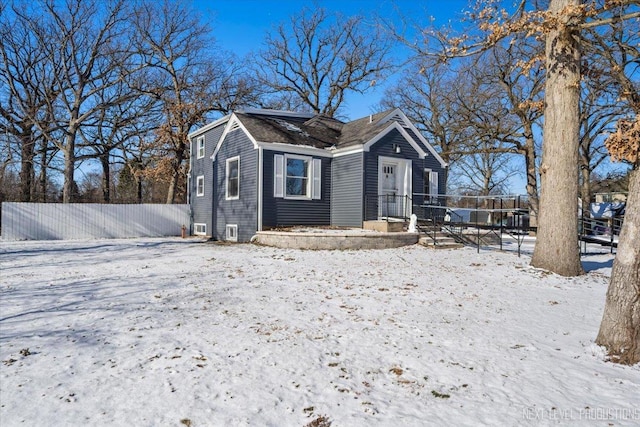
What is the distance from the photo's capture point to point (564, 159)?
7.76 meters

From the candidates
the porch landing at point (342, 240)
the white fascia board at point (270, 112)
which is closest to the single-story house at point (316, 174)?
the white fascia board at point (270, 112)

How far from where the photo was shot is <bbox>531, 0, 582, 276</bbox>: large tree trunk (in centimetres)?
772

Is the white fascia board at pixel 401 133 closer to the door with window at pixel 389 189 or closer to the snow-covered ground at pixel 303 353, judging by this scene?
the door with window at pixel 389 189

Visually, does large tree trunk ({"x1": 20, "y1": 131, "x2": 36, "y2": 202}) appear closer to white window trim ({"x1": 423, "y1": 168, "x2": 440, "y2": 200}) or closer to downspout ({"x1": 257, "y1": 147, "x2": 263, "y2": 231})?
downspout ({"x1": 257, "y1": 147, "x2": 263, "y2": 231})

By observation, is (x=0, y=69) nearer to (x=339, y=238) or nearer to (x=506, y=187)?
(x=339, y=238)

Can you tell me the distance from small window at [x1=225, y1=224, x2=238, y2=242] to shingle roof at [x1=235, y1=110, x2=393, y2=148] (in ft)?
12.0

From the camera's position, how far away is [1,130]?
21531 mm

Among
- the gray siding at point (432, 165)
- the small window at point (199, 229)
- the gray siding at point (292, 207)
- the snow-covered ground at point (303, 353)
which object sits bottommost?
the snow-covered ground at point (303, 353)

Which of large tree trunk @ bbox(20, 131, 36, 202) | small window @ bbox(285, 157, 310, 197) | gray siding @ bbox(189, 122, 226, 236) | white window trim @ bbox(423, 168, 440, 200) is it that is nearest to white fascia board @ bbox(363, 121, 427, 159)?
white window trim @ bbox(423, 168, 440, 200)

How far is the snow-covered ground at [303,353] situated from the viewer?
8.74 feet

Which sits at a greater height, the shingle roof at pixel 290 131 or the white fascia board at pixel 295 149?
the shingle roof at pixel 290 131

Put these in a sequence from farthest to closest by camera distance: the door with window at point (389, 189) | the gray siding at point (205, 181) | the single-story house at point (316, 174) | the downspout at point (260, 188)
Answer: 1. the gray siding at point (205, 181)
2. the door with window at point (389, 189)
3. the single-story house at point (316, 174)
4. the downspout at point (260, 188)

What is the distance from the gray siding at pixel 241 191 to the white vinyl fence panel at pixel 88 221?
408 cm

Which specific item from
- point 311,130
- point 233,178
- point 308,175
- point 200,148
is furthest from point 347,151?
point 200,148
